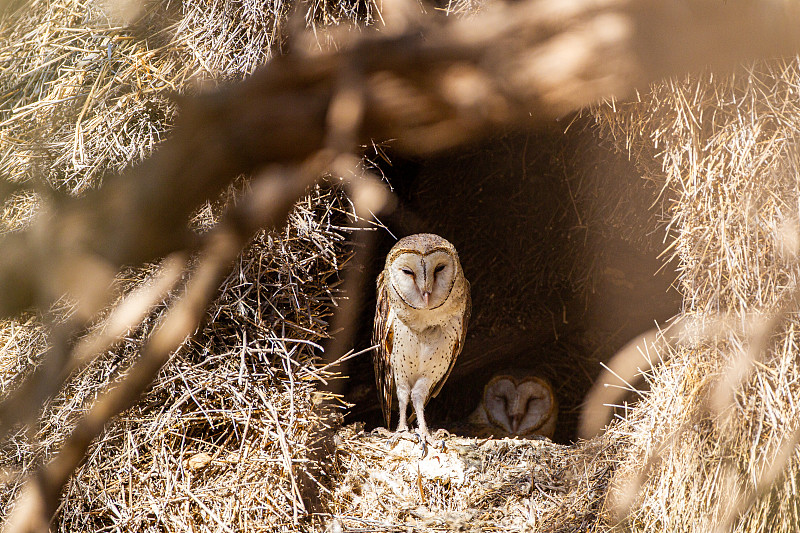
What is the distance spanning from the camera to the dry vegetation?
1.70m

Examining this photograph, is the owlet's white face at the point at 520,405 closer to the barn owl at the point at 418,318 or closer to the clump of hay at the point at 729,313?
the barn owl at the point at 418,318

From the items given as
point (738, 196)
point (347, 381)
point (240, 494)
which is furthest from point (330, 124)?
point (347, 381)

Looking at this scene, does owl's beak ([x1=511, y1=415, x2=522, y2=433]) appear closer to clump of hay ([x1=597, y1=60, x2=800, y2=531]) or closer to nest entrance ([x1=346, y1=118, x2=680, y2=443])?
nest entrance ([x1=346, y1=118, x2=680, y2=443])

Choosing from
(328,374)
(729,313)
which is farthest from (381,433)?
(729,313)

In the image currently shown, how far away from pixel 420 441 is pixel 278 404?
0.61 metres

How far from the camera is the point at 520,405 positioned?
11.1ft

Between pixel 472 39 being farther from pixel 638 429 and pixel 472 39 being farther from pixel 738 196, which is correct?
pixel 638 429

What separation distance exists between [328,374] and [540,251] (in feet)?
5.45

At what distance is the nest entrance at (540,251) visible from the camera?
308 centimetres

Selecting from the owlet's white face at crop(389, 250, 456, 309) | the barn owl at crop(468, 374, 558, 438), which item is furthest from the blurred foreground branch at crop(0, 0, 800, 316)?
the barn owl at crop(468, 374, 558, 438)

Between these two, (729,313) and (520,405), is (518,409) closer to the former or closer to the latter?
(520,405)

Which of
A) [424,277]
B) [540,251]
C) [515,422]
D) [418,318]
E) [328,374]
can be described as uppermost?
[540,251]

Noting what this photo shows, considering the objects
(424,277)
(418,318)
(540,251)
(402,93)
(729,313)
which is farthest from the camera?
(540,251)

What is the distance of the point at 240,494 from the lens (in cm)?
200
